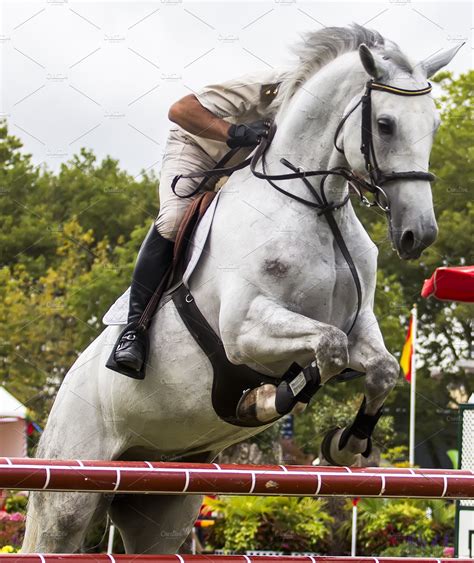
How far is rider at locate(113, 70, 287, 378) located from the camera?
491cm

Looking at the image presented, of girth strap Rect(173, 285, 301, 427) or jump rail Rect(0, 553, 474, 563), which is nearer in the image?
jump rail Rect(0, 553, 474, 563)

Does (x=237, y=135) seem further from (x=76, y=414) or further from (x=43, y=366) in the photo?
(x=43, y=366)

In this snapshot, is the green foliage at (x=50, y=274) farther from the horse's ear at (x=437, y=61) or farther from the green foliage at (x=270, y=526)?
the horse's ear at (x=437, y=61)

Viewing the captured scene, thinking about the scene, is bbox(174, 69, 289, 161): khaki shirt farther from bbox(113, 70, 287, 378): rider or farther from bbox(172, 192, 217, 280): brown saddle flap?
bbox(172, 192, 217, 280): brown saddle flap

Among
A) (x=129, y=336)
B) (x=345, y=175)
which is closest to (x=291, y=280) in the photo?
(x=345, y=175)

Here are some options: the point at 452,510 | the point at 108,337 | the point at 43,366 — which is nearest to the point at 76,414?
the point at 108,337

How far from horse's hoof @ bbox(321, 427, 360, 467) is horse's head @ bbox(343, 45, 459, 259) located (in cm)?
98

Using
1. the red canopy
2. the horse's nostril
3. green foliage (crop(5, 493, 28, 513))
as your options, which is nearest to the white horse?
the horse's nostril

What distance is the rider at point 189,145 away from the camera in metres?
4.91

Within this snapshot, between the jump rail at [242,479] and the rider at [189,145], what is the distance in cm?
126

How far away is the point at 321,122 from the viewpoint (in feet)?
15.4

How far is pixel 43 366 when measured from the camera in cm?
2186

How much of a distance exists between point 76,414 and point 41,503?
0.54m

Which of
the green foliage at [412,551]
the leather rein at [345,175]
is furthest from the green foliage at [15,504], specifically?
the leather rein at [345,175]
